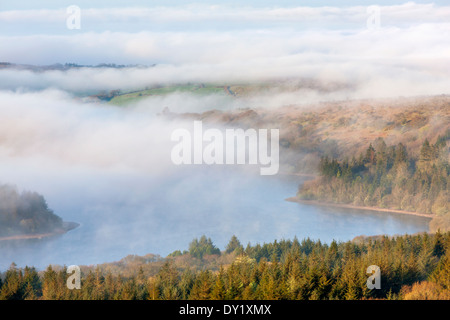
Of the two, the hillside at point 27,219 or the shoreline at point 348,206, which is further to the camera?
the shoreline at point 348,206

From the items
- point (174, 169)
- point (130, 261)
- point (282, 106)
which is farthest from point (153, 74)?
point (130, 261)

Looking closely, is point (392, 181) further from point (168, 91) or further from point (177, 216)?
point (168, 91)

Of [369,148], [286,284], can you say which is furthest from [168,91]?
[286,284]

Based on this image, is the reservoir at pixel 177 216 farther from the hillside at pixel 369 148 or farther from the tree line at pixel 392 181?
the hillside at pixel 369 148

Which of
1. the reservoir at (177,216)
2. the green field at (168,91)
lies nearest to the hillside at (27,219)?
the reservoir at (177,216)

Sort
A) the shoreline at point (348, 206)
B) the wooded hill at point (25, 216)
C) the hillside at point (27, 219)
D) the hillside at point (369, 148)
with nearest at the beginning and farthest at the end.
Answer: the hillside at point (27, 219) → the wooded hill at point (25, 216) → the shoreline at point (348, 206) → the hillside at point (369, 148)

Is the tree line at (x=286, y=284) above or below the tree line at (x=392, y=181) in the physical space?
below

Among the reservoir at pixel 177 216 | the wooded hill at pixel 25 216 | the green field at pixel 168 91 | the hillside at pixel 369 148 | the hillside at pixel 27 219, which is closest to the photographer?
the reservoir at pixel 177 216

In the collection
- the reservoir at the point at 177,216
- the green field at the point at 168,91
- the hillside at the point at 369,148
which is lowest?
the reservoir at the point at 177,216

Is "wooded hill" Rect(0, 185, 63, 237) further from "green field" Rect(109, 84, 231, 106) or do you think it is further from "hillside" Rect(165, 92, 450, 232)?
"green field" Rect(109, 84, 231, 106)
